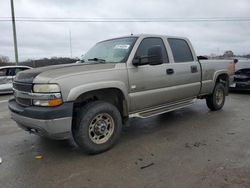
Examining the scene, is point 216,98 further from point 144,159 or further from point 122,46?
point 144,159

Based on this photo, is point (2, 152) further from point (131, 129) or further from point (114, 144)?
point (131, 129)

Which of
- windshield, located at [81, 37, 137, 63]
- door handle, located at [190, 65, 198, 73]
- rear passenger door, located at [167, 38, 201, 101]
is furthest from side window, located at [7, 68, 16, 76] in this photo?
door handle, located at [190, 65, 198, 73]

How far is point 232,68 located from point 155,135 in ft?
12.6

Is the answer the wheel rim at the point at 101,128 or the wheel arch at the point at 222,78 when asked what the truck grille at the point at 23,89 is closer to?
the wheel rim at the point at 101,128

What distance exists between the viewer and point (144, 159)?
367cm

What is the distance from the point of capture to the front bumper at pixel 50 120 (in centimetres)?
339

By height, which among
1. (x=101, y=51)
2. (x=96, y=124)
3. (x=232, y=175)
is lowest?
(x=232, y=175)

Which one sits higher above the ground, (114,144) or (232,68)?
(232,68)

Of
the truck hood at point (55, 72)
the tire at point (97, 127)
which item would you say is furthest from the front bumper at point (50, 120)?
the truck hood at point (55, 72)

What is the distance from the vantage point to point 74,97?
3.52m

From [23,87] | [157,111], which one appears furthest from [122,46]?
[23,87]

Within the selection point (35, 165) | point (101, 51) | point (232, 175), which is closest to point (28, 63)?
point (101, 51)

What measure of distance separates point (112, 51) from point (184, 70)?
66.0 inches

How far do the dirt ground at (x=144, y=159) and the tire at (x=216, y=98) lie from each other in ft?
3.95
